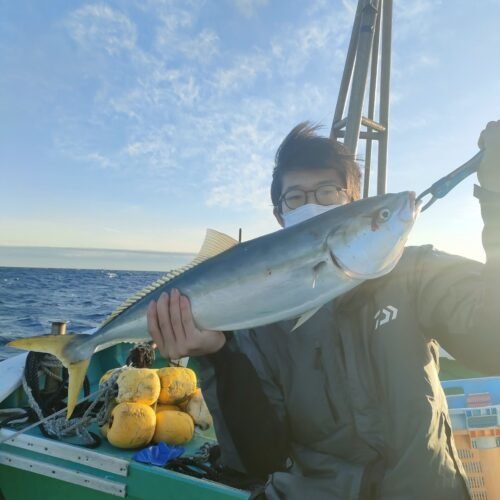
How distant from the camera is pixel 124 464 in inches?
136

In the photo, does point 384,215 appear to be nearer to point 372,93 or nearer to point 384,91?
point 384,91

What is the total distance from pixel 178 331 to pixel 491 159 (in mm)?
1959

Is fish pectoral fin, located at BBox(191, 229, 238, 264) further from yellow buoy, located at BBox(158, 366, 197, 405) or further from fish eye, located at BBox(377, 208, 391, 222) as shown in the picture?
yellow buoy, located at BBox(158, 366, 197, 405)

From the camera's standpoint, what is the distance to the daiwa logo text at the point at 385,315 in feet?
8.04

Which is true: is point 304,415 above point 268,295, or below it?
below

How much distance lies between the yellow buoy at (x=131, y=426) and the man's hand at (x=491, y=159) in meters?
3.79

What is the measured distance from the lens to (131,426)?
412cm

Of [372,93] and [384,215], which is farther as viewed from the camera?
[372,93]

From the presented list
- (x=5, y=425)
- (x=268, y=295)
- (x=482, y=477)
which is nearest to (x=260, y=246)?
(x=268, y=295)

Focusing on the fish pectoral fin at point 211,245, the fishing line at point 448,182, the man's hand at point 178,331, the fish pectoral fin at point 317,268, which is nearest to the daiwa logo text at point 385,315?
the fish pectoral fin at point 317,268

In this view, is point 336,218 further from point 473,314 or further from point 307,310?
point 473,314

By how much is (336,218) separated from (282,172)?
840mm

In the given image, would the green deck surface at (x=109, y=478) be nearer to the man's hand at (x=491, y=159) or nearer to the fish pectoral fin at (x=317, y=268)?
the fish pectoral fin at (x=317, y=268)

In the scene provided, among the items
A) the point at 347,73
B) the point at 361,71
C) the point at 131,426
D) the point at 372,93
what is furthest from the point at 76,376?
the point at 372,93
